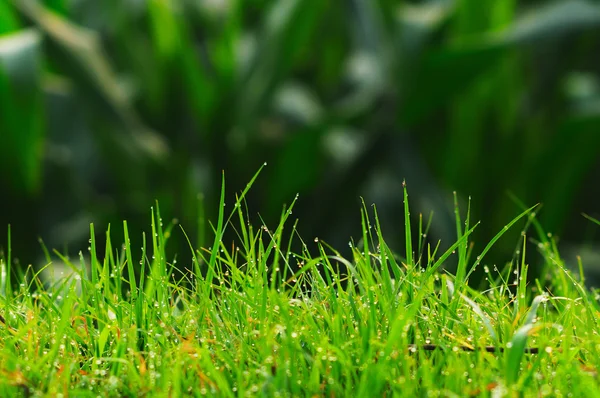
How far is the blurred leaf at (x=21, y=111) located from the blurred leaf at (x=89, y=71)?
0.21 ft

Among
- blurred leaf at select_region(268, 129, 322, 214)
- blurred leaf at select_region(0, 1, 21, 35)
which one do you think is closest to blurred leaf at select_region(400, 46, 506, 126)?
blurred leaf at select_region(268, 129, 322, 214)

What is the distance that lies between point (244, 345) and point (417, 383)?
17 cm

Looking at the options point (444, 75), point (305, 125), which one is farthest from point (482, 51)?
point (305, 125)

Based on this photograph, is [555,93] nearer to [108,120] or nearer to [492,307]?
[108,120]

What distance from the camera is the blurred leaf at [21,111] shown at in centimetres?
224

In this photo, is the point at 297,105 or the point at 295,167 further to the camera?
the point at 297,105

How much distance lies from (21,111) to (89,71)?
0.24m

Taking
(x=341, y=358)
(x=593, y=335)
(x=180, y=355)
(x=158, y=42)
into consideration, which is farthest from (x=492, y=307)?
(x=158, y=42)

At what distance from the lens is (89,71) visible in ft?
8.05

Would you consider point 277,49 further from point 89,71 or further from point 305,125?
point 89,71

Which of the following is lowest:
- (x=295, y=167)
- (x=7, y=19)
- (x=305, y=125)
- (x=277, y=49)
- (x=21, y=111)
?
(x=295, y=167)

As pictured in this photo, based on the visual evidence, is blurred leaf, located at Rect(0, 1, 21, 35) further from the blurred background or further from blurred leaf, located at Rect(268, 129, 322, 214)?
blurred leaf, located at Rect(268, 129, 322, 214)

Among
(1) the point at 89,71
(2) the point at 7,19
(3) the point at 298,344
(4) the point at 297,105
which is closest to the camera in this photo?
(3) the point at 298,344

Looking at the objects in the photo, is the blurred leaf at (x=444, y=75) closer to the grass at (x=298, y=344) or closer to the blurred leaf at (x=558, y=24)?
the blurred leaf at (x=558, y=24)
